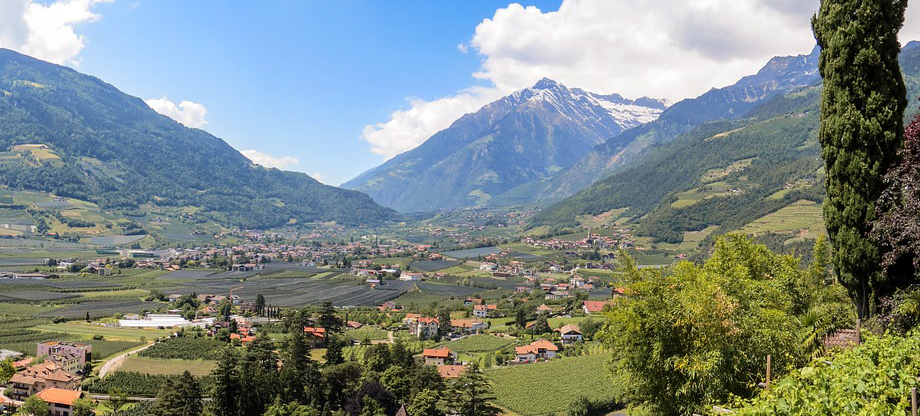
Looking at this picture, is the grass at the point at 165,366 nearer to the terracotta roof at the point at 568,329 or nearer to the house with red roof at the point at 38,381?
the house with red roof at the point at 38,381

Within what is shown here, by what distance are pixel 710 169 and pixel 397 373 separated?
16531cm

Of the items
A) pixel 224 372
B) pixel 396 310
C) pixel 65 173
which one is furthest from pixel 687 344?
pixel 65 173

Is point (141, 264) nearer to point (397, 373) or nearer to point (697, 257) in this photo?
point (397, 373)

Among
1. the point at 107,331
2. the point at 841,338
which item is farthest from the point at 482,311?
the point at 841,338

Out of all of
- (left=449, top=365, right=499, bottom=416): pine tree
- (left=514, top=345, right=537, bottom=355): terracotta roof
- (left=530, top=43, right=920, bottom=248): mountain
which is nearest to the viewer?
(left=449, top=365, right=499, bottom=416): pine tree

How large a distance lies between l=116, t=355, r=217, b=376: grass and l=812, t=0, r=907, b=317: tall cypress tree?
133ft

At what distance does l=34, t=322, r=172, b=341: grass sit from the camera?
51.8 m

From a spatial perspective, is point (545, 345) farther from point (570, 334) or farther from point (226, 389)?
point (226, 389)

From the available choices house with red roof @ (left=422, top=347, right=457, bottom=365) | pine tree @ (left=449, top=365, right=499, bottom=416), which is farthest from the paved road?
pine tree @ (left=449, top=365, right=499, bottom=416)

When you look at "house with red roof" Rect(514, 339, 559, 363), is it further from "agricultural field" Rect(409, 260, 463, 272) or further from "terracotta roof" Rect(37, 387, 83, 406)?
"agricultural field" Rect(409, 260, 463, 272)

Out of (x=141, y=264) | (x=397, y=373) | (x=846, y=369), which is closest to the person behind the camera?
(x=846, y=369)

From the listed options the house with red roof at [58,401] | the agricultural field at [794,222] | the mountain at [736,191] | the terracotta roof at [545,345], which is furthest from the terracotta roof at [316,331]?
the agricultural field at [794,222]

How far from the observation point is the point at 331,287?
86688mm

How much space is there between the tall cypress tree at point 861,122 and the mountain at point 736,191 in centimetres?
8471
